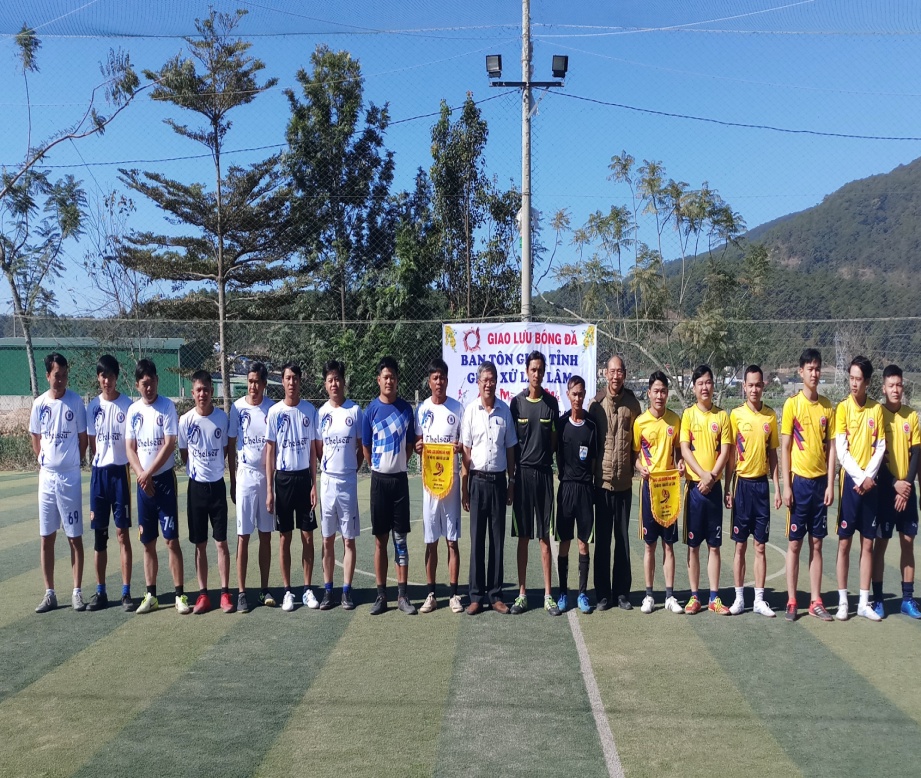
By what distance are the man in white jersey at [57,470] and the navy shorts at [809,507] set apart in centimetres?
574

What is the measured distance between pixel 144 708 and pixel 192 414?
8.49 feet

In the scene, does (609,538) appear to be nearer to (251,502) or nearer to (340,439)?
(340,439)

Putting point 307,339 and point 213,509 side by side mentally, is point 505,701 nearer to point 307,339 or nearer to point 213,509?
point 213,509

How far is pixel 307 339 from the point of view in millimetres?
20672

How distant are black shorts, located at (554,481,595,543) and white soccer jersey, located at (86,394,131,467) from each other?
11.8 ft

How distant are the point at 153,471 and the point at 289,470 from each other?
41.6 inches

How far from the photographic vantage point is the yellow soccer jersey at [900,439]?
21.7 ft

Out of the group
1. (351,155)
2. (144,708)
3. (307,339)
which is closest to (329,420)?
(144,708)

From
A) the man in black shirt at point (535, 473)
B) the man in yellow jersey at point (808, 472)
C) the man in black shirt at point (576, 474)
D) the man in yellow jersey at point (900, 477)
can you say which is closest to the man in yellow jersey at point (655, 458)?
the man in black shirt at point (576, 474)

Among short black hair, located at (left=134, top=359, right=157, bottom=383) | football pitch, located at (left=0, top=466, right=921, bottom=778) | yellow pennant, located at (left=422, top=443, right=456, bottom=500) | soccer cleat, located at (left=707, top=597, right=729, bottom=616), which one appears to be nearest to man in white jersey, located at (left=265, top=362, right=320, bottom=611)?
football pitch, located at (left=0, top=466, right=921, bottom=778)

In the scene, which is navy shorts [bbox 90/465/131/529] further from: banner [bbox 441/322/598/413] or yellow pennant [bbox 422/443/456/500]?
banner [bbox 441/322/598/413]

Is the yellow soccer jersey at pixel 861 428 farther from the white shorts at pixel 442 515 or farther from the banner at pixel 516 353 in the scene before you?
the banner at pixel 516 353

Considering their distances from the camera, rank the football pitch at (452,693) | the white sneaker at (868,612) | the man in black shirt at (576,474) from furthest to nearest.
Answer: the man in black shirt at (576,474), the white sneaker at (868,612), the football pitch at (452,693)

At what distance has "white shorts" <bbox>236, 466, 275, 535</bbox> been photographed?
6.73 meters
